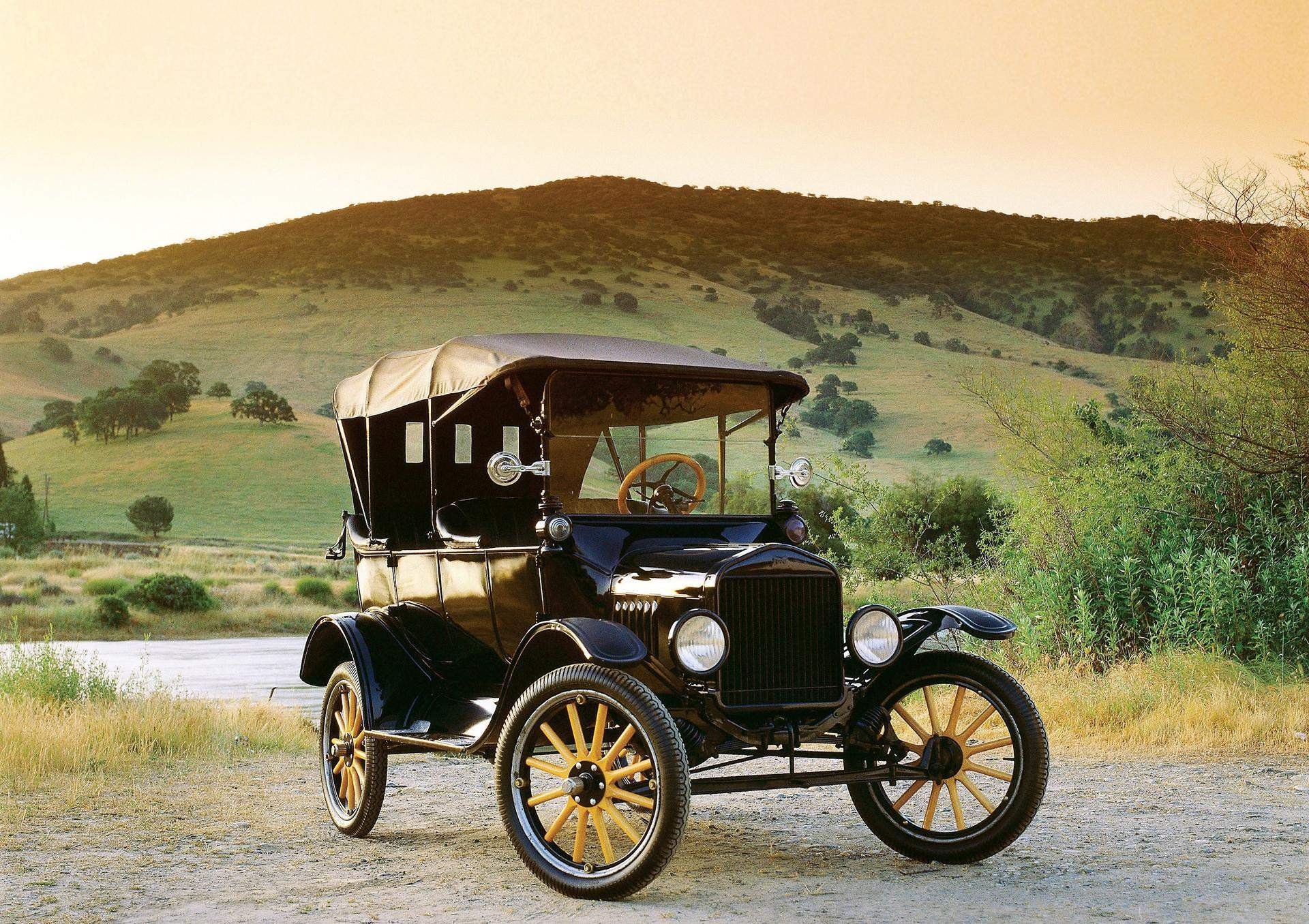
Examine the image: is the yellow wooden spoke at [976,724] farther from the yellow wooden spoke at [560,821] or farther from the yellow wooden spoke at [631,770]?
the yellow wooden spoke at [560,821]

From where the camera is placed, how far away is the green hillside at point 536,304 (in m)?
79.9

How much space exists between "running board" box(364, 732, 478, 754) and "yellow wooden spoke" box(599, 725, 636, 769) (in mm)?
922

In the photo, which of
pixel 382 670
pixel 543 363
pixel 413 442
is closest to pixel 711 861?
pixel 382 670

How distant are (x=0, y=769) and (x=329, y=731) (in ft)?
10.6

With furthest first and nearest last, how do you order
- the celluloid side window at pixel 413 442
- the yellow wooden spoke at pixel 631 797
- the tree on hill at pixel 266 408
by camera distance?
1. the tree on hill at pixel 266 408
2. the celluloid side window at pixel 413 442
3. the yellow wooden spoke at pixel 631 797

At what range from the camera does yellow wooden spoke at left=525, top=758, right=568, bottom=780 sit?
621 cm

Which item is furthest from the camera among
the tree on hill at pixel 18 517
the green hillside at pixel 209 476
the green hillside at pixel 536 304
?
the green hillside at pixel 536 304

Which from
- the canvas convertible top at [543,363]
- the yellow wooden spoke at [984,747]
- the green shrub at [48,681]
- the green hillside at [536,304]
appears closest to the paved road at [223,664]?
the green shrub at [48,681]

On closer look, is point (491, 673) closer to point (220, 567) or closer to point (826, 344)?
point (220, 567)

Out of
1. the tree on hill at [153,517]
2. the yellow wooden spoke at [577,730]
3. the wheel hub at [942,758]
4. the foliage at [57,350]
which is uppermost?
the foliage at [57,350]

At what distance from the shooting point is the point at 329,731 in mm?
8398

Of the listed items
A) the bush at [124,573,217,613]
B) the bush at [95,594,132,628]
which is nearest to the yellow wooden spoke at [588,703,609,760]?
the bush at [95,594,132,628]

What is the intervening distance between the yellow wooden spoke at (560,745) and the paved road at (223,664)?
35.6 ft

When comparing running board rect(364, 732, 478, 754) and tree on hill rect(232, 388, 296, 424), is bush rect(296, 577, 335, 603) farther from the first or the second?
tree on hill rect(232, 388, 296, 424)
